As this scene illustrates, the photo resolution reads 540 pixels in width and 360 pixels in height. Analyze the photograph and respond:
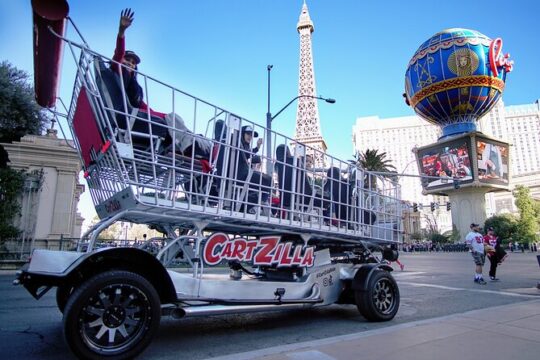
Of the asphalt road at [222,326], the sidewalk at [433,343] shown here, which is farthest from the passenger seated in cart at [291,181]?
the sidewalk at [433,343]

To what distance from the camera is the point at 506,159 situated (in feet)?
197

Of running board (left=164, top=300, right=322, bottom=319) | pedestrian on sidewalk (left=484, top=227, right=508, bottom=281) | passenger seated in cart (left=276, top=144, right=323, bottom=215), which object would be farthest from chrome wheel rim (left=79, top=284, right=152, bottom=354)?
pedestrian on sidewalk (left=484, top=227, right=508, bottom=281)

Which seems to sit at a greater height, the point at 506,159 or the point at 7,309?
the point at 506,159

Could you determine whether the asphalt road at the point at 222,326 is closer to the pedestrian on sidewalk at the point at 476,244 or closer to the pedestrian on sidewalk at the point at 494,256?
the pedestrian on sidewalk at the point at 476,244

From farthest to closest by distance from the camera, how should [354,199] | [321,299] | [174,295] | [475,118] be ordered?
1. [475,118]
2. [354,199]
3. [321,299]
4. [174,295]

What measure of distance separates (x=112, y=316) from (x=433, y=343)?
11.5 ft

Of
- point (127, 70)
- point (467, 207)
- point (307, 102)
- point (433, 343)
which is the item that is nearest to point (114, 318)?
point (127, 70)

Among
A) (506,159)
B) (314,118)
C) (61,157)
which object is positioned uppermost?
(314,118)

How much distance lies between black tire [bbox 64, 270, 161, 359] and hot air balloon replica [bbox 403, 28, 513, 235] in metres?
49.6

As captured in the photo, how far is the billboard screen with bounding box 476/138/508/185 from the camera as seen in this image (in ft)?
185

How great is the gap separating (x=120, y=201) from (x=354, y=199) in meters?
3.96

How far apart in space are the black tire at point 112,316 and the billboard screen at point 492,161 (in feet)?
202

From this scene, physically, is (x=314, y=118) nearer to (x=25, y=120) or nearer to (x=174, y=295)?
(x=25, y=120)

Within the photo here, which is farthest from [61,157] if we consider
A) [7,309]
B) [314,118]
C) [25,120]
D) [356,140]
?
[356,140]
